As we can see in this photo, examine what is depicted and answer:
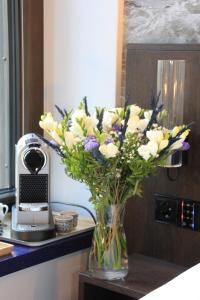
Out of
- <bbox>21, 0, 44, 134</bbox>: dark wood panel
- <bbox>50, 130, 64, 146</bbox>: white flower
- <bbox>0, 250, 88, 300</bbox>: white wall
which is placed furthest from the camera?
<bbox>21, 0, 44, 134</bbox>: dark wood panel

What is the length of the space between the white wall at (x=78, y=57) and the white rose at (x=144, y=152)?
0.58m

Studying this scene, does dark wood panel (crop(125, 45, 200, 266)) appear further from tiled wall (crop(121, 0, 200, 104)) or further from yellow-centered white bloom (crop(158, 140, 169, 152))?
yellow-centered white bloom (crop(158, 140, 169, 152))

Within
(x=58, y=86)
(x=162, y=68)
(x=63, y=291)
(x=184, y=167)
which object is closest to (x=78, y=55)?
(x=58, y=86)

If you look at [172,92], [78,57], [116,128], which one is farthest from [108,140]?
[78,57]

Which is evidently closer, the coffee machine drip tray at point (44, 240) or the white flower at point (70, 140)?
the white flower at point (70, 140)

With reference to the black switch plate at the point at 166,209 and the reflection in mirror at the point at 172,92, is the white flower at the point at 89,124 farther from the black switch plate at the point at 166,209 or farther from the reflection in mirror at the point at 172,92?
the black switch plate at the point at 166,209

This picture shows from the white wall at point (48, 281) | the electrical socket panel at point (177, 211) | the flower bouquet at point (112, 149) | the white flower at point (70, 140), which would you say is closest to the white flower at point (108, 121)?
the flower bouquet at point (112, 149)

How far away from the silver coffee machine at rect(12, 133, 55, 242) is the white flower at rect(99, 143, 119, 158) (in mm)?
389

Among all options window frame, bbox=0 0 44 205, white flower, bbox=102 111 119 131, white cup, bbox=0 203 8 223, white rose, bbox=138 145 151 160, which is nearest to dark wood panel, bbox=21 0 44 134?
window frame, bbox=0 0 44 205

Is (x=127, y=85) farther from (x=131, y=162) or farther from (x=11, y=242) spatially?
(x=11, y=242)

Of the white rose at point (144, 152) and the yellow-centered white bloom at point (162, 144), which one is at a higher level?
the yellow-centered white bloom at point (162, 144)

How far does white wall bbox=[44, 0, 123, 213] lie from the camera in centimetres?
227

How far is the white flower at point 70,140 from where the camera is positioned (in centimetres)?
178

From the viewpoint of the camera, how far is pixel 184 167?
6.70ft
